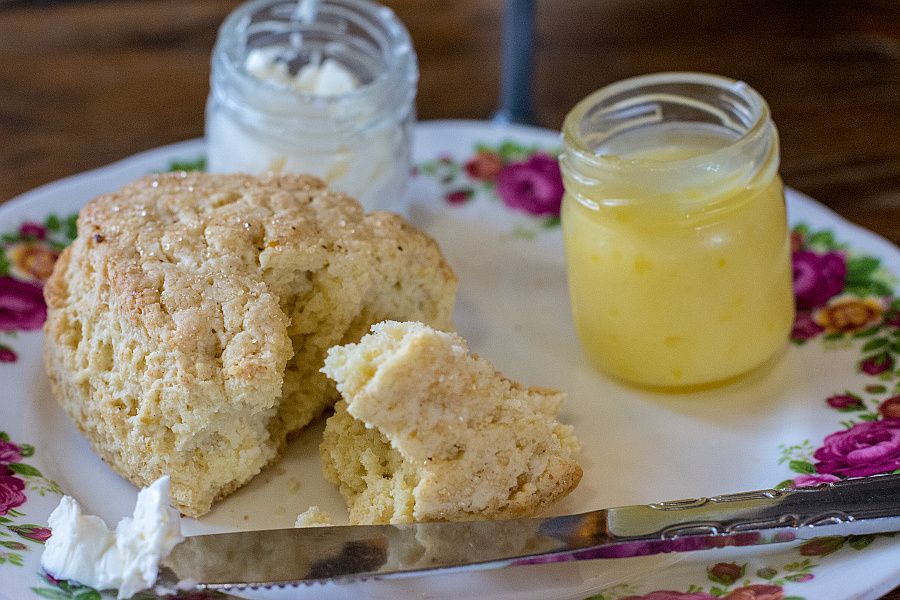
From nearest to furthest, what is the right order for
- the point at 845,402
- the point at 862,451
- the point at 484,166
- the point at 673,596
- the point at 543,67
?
the point at 673,596, the point at 862,451, the point at 845,402, the point at 484,166, the point at 543,67

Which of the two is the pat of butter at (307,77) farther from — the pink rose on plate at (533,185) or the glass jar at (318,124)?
the pink rose on plate at (533,185)

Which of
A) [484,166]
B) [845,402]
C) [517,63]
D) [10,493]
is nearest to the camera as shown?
[10,493]

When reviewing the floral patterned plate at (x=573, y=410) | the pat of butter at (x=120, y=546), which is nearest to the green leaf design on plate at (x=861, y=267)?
the floral patterned plate at (x=573, y=410)

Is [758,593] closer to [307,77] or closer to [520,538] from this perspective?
[520,538]

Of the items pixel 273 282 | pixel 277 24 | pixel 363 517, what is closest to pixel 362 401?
pixel 363 517

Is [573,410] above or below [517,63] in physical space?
below

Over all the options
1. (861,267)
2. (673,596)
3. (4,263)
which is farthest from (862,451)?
(4,263)

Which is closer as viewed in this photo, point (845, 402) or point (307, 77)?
point (845, 402)

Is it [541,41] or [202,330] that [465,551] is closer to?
[202,330]
